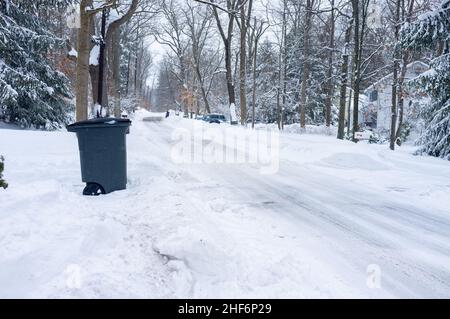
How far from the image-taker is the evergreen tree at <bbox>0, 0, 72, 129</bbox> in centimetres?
1628

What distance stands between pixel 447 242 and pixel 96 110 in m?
12.9

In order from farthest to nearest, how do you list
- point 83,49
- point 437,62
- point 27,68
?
point 27,68
point 437,62
point 83,49

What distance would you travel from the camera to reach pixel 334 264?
13.2 feet

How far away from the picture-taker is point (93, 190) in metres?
6.95

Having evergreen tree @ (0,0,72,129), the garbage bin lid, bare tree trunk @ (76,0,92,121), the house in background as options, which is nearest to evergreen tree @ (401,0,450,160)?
bare tree trunk @ (76,0,92,121)

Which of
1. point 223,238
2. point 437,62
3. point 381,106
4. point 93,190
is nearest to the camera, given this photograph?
point 223,238

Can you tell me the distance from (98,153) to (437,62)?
12245mm

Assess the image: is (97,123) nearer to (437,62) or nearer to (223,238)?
(223,238)

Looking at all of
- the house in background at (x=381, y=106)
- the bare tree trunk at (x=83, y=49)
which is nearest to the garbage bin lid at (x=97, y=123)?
the bare tree trunk at (x=83, y=49)

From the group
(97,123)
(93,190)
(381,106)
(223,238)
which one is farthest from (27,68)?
(381,106)

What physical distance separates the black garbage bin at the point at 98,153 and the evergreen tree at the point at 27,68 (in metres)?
10.5

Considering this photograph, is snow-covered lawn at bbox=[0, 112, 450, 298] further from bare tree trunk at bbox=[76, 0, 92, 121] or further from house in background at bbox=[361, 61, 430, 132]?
house in background at bbox=[361, 61, 430, 132]
